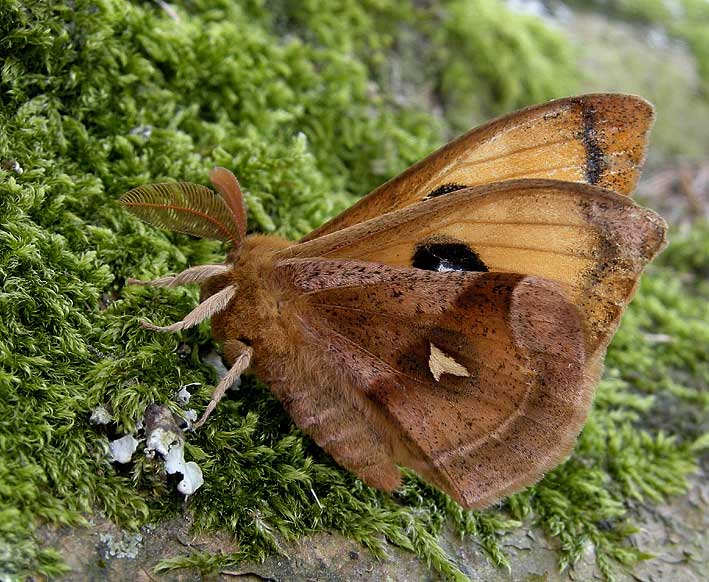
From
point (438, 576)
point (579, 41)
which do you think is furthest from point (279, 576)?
point (579, 41)

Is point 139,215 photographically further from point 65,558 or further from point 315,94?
point 315,94

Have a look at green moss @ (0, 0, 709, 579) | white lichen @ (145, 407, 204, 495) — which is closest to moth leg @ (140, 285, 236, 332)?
green moss @ (0, 0, 709, 579)

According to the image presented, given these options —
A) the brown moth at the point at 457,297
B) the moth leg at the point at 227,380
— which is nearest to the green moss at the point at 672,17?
the brown moth at the point at 457,297

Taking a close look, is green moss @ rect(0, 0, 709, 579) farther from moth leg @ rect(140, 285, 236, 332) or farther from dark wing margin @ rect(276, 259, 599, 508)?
dark wing margin @ rect(276, 259, 599, 508)

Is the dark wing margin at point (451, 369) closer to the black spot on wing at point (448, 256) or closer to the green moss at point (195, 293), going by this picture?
the black spot on wing at point (448, 256)

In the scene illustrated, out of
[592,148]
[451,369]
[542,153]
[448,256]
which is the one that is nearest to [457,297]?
[448,256]

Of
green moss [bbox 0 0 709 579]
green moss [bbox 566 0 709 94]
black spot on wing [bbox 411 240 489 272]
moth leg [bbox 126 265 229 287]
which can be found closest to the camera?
green moss [bbox 0 0 709 579]
